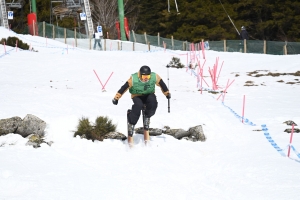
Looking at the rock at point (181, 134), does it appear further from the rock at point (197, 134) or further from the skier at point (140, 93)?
the skier at point (140, 93)

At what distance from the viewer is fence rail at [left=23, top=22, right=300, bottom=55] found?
3427 centimetres

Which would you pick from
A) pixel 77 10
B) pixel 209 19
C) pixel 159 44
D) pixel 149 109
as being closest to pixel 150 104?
pixel 149 109

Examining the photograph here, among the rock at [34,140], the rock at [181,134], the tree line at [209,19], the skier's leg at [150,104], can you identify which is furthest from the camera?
the tree line at [209,19]

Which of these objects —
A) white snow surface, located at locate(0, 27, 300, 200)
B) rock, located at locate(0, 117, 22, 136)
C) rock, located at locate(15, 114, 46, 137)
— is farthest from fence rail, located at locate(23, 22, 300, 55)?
rock, located at locate(0, 117, 22, 136)

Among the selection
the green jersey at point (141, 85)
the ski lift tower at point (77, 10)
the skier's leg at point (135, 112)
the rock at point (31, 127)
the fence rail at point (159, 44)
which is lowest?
the fence rail at point (159, 44)

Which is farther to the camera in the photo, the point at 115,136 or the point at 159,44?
the point at 159,44

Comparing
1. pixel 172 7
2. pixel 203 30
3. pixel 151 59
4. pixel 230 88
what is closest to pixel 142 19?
pixel 172 7

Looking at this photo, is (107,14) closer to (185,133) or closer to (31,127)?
(185,133)

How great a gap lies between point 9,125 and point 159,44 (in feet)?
105

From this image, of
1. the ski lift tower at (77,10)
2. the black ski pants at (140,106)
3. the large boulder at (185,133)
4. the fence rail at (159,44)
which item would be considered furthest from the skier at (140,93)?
the ski lift tower at (77,10)

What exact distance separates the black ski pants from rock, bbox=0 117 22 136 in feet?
6.77

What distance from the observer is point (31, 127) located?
974 cm

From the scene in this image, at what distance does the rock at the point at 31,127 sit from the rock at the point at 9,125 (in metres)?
0.07

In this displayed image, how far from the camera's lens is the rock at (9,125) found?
372 inches
